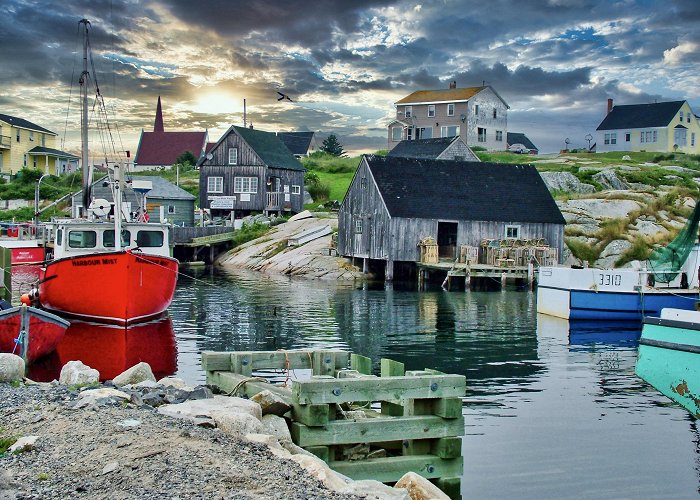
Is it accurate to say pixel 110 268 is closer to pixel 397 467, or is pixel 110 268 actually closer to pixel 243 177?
pixel 397 467

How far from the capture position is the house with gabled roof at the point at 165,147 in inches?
3979

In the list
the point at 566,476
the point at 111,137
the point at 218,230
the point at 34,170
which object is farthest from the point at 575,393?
the point at 34,170

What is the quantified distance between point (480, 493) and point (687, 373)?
6932mm

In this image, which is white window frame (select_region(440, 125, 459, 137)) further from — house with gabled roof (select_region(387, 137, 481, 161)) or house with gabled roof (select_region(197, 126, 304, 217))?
house with gabled roof (select_region(197, 126, 304, 217))

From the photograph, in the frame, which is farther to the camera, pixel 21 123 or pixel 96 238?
pixel 21 123

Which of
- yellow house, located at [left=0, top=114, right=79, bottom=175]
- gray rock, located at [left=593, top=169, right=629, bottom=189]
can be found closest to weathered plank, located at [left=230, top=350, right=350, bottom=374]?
gray rock, located at [left=593, top=169, right=629, bottom=189]

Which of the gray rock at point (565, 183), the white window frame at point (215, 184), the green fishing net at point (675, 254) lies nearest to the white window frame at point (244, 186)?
the white window frame at point (215, 184)

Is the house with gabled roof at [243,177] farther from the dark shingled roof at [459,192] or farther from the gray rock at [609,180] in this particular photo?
the gray rock at [609,180]

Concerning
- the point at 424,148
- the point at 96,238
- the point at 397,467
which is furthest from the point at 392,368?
the point at 424,148

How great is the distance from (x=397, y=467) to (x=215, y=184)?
62.2 m

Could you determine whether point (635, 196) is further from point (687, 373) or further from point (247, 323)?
point (687, 373)

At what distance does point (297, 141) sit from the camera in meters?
107

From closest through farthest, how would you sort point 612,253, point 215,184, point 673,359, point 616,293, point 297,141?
point 673,359
point 616,293
point 612,253
point 215,184
point 297,141

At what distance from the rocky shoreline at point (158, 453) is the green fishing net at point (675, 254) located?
64.4 feet
